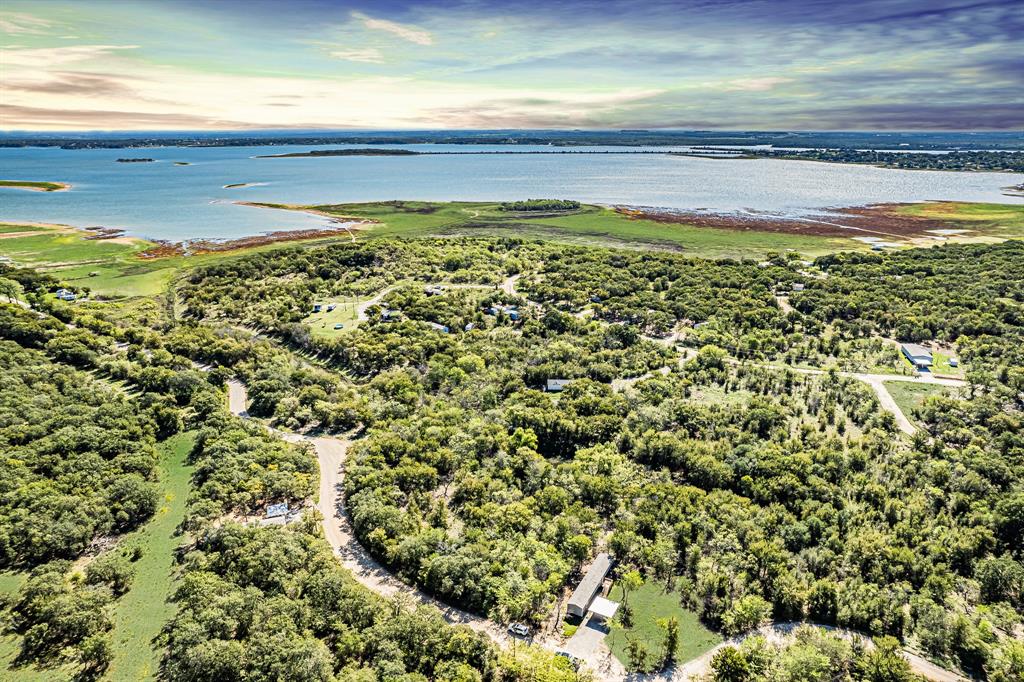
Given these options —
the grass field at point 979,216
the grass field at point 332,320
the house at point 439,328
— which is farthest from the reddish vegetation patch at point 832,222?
the grass field at point 332,320

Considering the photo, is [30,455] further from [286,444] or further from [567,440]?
[567,440]

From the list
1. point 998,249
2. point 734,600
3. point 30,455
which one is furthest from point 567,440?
point 998,249

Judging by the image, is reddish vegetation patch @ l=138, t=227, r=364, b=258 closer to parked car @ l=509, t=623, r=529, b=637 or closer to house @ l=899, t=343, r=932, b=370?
parked car @ l=509, t=623, r=529, b=637

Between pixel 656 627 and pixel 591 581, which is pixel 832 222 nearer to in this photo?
pixel 591 581

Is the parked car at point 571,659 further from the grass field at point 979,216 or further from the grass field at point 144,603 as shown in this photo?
the grass field at point 979,216

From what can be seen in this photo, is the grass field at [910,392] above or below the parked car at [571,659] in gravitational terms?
above

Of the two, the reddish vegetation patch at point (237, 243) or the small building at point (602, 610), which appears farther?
the reddish vegetation patch at point (237, 243)

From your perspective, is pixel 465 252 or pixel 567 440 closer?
pixel 567 440
